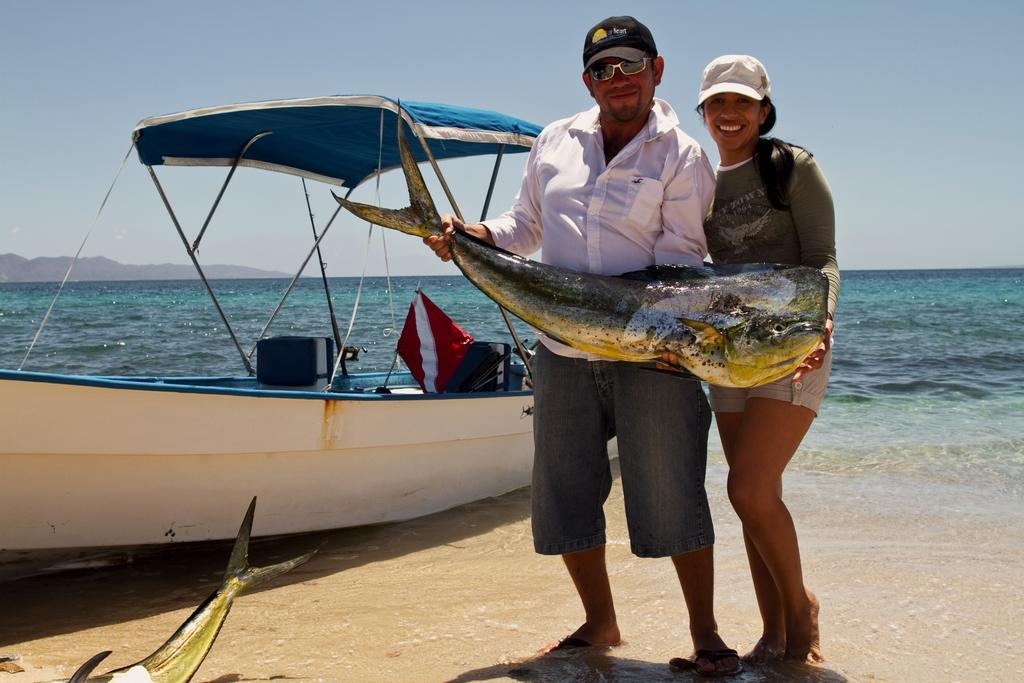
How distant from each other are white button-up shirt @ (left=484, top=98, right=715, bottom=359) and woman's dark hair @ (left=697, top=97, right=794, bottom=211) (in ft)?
0.62

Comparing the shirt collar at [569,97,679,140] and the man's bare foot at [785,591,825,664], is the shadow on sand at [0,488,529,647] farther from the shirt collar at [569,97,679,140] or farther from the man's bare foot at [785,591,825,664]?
the shirt collar at [569,97,679,140]

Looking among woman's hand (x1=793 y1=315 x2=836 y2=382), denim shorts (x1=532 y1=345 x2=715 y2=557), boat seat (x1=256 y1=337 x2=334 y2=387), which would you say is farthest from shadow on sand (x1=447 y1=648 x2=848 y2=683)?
boat seat (x1=256 y1=337 x2=334 y2=387)

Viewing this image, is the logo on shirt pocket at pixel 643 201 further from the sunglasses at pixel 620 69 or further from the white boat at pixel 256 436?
the white boat at pixel 256 436

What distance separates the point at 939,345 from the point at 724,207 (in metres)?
19.6

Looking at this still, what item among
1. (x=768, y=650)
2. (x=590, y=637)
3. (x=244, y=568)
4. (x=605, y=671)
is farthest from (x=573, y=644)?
(x=244, y=568)

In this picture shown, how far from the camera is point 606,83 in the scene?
2.82 meters

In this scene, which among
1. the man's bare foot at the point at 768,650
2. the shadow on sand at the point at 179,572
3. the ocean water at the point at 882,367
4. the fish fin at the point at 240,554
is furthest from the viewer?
the ocean water at the point at 882,367

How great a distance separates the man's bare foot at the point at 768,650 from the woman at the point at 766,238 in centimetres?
11

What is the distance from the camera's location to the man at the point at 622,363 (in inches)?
110

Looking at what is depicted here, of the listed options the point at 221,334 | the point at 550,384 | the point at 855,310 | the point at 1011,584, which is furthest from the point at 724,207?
the point at 855,310

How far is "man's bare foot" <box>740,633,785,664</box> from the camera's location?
10.2ft

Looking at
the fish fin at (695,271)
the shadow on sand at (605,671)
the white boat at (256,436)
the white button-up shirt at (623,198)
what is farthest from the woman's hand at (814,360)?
the white boat at (256,436)

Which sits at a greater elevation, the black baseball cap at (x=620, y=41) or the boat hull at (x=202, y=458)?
the black baseball cap at (x=620, y=41)

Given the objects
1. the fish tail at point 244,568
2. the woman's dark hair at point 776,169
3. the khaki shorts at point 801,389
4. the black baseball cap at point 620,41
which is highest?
the black baseball cap at point 620,41
